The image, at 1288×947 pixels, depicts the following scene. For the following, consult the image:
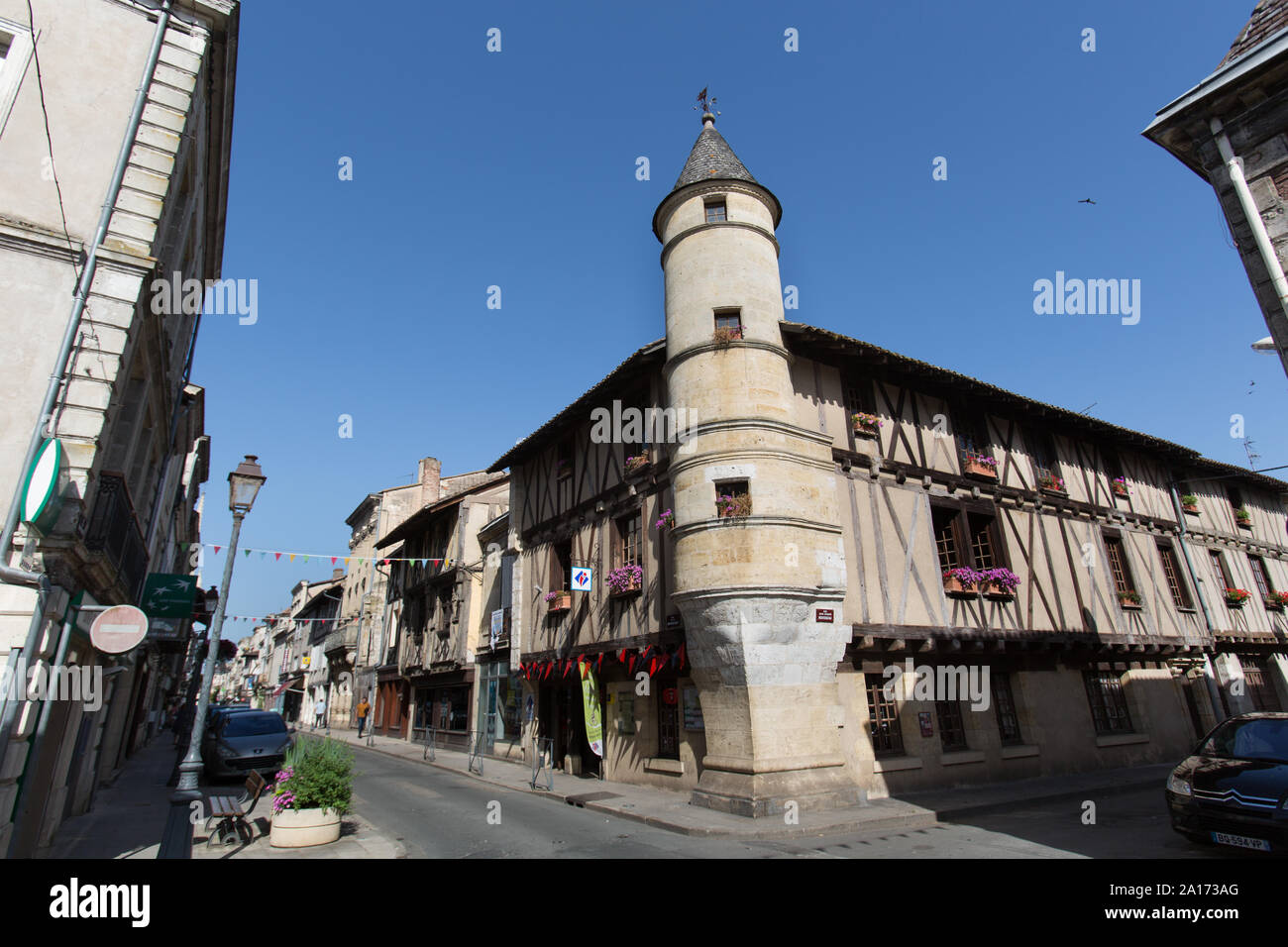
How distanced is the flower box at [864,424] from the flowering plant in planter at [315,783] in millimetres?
11003

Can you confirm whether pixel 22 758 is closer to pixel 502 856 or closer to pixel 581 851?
pixel 502 856

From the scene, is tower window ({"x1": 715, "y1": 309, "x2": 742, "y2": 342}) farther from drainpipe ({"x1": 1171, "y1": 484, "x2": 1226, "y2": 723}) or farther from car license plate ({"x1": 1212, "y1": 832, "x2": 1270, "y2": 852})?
drainpipe ({"x1": 1171, "y1": 484, "x2": 1226, "y2": 723})

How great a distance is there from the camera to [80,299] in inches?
250

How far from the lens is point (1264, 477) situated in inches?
871

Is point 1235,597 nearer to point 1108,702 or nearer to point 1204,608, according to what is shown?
point 1204,608

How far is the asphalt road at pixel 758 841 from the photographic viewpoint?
759 cm

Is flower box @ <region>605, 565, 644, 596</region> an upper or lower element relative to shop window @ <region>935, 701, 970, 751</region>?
upper

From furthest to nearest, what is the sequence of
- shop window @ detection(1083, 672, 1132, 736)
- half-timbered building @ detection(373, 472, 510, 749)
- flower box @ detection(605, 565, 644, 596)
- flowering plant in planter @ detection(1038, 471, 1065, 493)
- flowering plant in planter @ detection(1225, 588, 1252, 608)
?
half-timbered building @ detection(373, 472, 510, 749), flowering plant in planter @ detection(1225, 588, 1252, 608), flowering plant in planter @ detection(1038, 471, 1065, 493), shop window @ detection(1083, 672, 1132, 736), flower box @ detection(605, 565, 644, 596)

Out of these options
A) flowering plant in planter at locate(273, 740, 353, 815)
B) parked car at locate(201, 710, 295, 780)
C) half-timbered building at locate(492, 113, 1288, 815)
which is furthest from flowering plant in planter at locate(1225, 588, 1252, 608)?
parked car at locate(201, 710, 295, 780)

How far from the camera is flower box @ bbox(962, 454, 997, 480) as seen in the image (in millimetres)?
14656

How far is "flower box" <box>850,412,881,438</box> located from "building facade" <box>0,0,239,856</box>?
12003mm

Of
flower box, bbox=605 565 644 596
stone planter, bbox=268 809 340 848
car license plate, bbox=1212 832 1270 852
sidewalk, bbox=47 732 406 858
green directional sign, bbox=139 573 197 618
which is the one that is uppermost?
flower box, bbox=605 565 644 596

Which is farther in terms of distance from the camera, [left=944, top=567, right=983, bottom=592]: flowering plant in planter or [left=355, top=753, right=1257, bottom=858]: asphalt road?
[left=944, top=567, right=983, bottom=592]: flowering plant in planter

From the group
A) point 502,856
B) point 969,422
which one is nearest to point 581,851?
point 502,856
